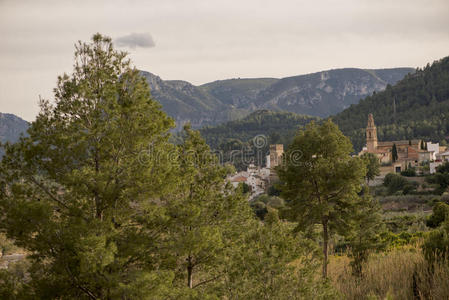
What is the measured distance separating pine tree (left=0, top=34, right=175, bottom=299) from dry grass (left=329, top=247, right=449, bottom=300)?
9.16 feet

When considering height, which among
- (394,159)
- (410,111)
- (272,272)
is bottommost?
(394,159)

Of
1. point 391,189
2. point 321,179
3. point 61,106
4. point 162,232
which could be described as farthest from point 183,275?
point 391,189

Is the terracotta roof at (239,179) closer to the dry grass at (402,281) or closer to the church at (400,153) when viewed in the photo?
the church at (400,153)

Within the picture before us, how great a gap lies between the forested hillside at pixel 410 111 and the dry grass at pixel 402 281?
70.8m

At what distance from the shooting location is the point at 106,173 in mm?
4465

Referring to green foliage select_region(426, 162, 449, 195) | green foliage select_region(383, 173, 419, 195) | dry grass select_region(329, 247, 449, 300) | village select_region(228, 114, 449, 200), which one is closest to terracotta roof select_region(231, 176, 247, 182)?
village select_region(228, 114, 449, 200)

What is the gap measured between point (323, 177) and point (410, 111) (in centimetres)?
8745

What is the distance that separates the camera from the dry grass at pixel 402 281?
5.16 meters

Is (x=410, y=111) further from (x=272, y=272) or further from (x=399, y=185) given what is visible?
(x=272, y=272)

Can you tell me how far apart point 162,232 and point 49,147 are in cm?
163

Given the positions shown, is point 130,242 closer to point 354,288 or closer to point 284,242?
point 284,242

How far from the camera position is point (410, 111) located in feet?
286

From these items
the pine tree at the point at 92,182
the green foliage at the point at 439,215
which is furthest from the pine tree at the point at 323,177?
the green foliage at the point at 439,215

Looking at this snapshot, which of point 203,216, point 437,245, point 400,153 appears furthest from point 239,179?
point 203,216
